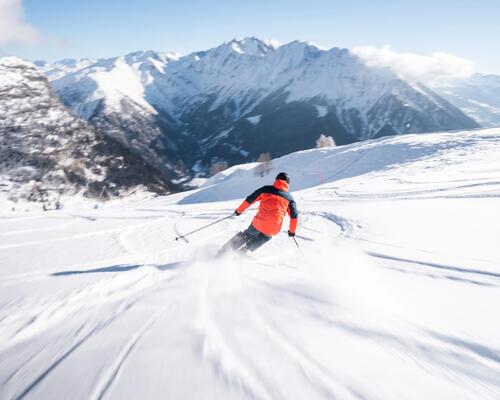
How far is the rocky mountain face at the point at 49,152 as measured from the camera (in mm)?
92562

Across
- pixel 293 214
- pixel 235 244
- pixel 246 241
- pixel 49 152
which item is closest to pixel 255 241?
pixel 246 241

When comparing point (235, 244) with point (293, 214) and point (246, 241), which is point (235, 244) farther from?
point (293, 214)

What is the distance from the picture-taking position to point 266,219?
7.74 metres

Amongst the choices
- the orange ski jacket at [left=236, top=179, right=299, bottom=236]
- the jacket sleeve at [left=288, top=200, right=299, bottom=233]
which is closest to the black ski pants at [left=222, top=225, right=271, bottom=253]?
the orange ski jacket at [left=236, top=179, right=299, bottom=236]

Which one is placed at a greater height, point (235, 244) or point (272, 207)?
point (272, 207)

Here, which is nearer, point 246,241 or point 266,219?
point 246,241

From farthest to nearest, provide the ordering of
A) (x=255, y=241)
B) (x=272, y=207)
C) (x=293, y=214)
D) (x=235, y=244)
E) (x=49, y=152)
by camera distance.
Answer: (x=49, y=152) < (x=293, y=214) < (x=272, y=207) < (x=255, y=241) < (x=235, y=244)

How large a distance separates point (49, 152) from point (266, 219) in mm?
116916

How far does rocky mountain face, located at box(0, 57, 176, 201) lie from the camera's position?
304ft

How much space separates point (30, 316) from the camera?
4.42 m

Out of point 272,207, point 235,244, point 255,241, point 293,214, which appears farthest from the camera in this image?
point 293,214

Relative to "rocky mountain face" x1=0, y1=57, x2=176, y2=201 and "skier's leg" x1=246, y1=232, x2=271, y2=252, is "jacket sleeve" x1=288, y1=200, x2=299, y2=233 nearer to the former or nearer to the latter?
"skier's leg" x1=246, y1=232, x2=271, y2=252

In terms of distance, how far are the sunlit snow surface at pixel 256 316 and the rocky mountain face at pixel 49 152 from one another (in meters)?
92.3

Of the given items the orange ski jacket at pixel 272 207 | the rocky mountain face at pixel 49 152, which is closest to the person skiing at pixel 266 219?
the orange ski jacket at pixel 272 207
